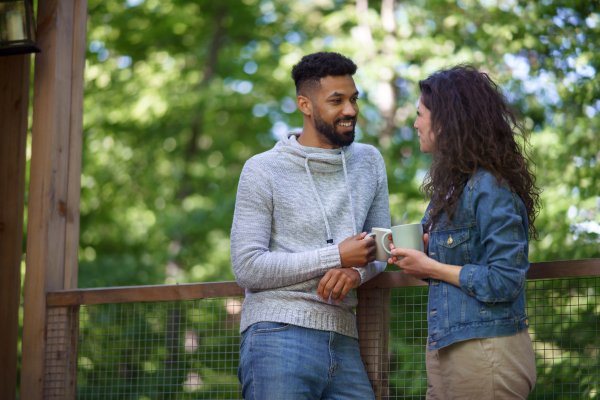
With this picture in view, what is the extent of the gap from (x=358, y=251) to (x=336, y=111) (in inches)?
22.3

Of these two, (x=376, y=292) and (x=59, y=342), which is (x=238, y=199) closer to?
(x=376, y=292)

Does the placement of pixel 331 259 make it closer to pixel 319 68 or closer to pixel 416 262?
pixel 416 262

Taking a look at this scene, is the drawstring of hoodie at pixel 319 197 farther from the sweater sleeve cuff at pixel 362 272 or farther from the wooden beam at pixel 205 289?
the wooden beam at pixel 205 289

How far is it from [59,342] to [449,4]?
A: 5545mm

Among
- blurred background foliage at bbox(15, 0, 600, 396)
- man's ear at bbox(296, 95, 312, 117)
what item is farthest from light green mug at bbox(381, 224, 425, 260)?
blurred background foliage at bbox(15, 0, 600, 396)

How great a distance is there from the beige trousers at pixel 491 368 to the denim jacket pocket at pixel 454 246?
23 centimetres

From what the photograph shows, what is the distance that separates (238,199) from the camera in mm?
2008

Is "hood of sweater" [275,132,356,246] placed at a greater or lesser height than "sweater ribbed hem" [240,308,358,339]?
greater

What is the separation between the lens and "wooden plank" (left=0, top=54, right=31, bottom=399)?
273 centimetres

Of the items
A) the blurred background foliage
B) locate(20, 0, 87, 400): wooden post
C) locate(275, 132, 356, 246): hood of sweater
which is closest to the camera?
locate(275, 132, 356, 246): hood of sweater

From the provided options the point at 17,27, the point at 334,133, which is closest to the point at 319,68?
the point at 334,133

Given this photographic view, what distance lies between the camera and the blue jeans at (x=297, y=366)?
182cm

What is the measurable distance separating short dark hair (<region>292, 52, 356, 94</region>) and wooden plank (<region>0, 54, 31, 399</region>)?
5.03 ft

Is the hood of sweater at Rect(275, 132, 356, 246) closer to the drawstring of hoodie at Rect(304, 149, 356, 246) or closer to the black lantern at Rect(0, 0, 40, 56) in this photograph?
the drawstring of hoodie at Rect(304, 149, 356, 246)
